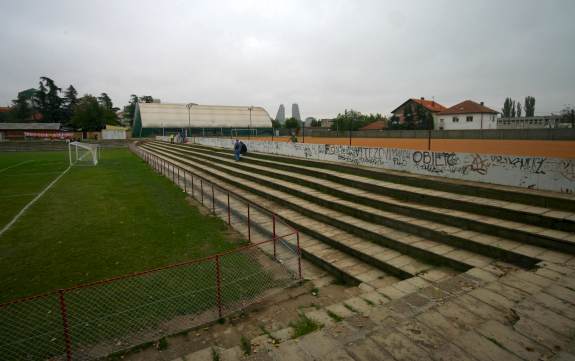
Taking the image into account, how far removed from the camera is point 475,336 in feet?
11.7

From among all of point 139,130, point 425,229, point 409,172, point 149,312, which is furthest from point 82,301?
point 139,130

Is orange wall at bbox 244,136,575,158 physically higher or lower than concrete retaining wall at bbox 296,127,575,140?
lower

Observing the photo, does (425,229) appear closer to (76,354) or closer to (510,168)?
(510,168)

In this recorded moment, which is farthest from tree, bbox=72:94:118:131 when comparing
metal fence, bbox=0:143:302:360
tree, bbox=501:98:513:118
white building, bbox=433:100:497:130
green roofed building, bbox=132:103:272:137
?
tree, bbox=501:98:513:118

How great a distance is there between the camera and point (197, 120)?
71312 mm

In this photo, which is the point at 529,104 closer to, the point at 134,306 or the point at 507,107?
the point at 507,107

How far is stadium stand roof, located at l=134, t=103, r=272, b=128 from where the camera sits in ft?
223

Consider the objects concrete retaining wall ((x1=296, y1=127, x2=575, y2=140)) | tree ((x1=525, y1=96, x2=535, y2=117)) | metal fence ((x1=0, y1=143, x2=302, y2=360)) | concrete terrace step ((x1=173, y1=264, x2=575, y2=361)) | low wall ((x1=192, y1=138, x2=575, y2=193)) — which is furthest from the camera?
tree ((x1=525, y1=96, x2=535, y2=117))

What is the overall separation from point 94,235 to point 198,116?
218ft

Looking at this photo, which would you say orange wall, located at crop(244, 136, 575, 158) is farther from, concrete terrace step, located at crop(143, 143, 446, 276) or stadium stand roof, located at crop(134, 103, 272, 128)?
stadium stand roof, located at crop(134, 103, 272, 128)

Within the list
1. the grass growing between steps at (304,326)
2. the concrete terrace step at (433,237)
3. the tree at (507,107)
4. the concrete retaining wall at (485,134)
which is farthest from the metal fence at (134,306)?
the tree at (507,107)

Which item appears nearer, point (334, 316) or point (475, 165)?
point (334, 316)

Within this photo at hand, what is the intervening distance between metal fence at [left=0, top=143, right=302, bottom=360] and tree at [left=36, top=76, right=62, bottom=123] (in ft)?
339

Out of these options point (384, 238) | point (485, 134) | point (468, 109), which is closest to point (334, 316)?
point (384, 238)
